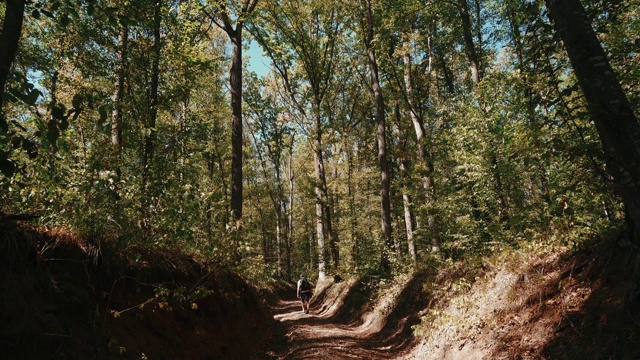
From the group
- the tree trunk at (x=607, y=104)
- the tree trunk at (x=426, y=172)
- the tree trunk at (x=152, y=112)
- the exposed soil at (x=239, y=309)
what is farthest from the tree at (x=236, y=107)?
the tree trunk at (x=607, y=104)

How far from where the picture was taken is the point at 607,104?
407 cm

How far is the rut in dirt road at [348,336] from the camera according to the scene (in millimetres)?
9391

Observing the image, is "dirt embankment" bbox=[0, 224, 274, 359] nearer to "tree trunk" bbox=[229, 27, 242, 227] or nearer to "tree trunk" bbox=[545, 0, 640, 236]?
"tree trunk" bbox=[229, 27, 242, 227]

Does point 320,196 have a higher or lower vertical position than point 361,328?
higher

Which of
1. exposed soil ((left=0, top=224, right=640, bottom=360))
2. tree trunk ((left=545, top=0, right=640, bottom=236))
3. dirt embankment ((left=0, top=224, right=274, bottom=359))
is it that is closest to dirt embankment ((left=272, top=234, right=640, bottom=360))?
exposed soil ((left=0, top=224, right=640, bottom=360))

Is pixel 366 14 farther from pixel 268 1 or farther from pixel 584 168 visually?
pixel 584 168

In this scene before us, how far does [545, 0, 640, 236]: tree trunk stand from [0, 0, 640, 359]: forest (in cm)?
2

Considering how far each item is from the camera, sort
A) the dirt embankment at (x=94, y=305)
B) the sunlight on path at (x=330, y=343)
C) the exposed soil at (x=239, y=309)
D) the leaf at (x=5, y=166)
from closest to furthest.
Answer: the leaf at (x=5, y=166)
the dirt embankment at (x=94, y=305)
the exposed soil at (x=239, y=309)
the sunlight on path at (x=330, y=343)

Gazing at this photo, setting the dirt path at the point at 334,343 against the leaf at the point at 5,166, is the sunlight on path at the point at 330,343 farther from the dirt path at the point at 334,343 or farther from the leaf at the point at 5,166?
the leaf at the point at 5,166

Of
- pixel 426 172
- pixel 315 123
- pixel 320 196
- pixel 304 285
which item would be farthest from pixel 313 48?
pixel 304 285

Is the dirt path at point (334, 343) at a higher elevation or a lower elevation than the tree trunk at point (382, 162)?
lower

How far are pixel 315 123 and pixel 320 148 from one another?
1650mm

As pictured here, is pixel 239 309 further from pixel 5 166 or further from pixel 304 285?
pixel 5 166

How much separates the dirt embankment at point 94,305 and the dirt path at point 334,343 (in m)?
2.31
